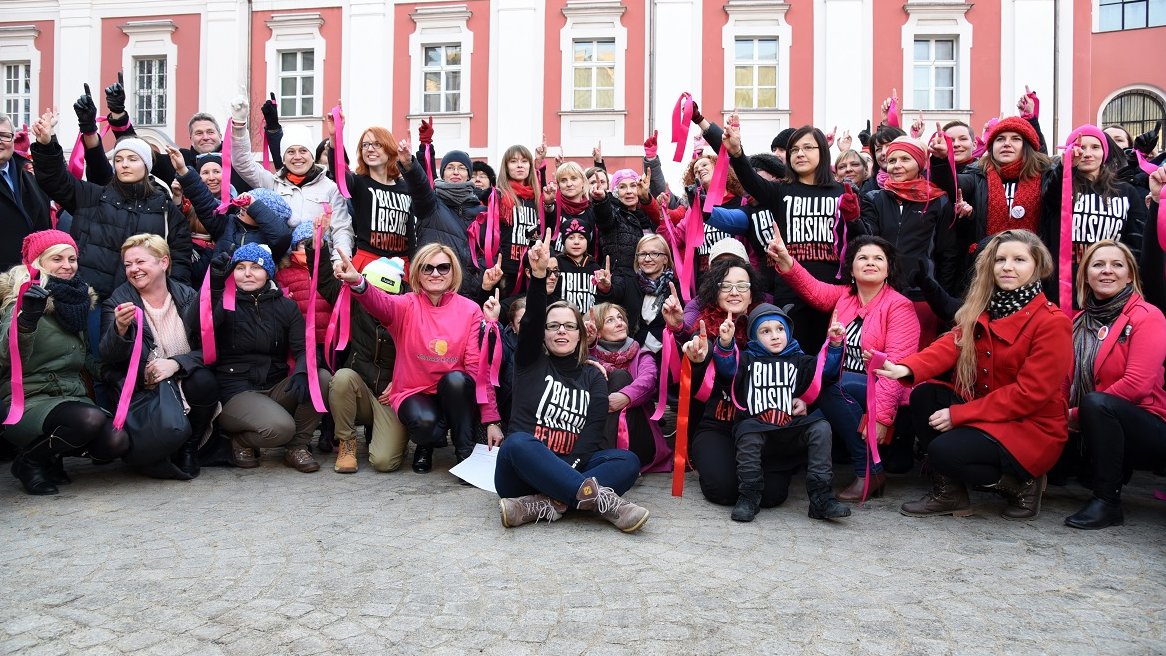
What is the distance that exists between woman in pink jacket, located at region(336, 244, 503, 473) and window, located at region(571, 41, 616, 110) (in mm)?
15018

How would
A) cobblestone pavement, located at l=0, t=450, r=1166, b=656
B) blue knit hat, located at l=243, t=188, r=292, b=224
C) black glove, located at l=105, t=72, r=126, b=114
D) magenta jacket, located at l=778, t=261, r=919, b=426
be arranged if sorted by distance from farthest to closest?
blue knit hat, located at l=243, t=188, r=292, b=224 < black glove, located at l=105, t=72, r=126, b=114 < magenta jacket, located at l=778, t=261, r=919, b=426 < cobblestone pavement, located at l=0, t=450, r=1166, b=656

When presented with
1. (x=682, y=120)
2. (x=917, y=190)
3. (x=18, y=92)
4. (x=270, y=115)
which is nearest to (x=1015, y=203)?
(x=917, y=190)

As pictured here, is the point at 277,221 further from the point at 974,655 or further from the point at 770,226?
the point at 974,655

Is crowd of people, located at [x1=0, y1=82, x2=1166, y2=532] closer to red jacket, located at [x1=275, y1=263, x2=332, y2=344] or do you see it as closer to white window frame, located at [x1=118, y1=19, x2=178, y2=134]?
red jacket, located at [x1=275, y1=263, x2=332, y2=344]

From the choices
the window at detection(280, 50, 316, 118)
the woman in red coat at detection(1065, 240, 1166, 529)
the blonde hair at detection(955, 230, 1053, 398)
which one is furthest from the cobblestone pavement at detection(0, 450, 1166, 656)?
the window at detection(280, 50, 316, 118)

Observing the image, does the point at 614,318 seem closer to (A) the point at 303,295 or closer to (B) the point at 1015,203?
(A) the point at 303,295

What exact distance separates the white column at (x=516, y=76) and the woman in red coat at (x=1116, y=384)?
16.0 meters

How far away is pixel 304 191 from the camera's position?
21.1ft

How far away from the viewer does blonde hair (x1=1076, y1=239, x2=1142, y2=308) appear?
451 cm

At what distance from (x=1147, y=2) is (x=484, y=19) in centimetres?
1485

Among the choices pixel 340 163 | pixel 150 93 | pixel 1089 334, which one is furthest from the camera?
pixel 150 93

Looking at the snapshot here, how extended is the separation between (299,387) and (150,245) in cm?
123

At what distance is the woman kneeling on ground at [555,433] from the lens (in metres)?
4.25

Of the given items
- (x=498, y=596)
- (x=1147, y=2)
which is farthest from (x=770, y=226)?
(x=1147, y=2)
